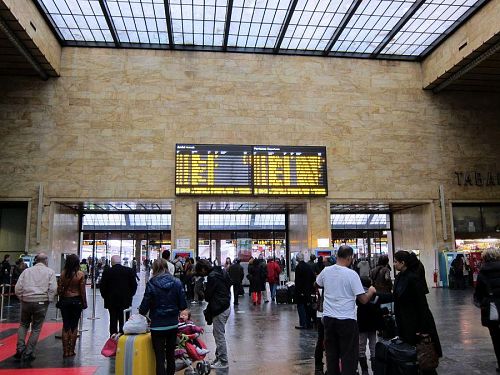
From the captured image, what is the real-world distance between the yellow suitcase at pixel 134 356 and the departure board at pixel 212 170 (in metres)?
13.3

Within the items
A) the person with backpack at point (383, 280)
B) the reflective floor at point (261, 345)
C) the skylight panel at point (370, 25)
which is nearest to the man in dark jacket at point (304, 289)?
Result: the reflective floor at point (261, 345)

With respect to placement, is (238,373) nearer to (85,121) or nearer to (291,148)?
(291,148)

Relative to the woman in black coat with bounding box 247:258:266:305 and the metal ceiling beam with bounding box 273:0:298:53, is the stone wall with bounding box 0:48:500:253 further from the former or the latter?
the woman in black coat with bounding box 247:258:266:305

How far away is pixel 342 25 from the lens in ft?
59.7

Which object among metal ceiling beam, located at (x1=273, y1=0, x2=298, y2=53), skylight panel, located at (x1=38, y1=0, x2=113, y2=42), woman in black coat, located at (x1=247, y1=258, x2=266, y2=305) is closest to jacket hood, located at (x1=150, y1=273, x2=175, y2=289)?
woman in black coat, located at (x1=247, y1=258, x2=266, y2=305)

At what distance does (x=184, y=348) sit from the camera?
6.16m

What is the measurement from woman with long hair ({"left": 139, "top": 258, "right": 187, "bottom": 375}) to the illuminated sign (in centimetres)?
1324

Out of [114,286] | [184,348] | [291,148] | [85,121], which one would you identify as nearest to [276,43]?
[291,148]

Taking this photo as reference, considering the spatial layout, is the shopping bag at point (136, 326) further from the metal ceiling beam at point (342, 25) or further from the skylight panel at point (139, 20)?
the metal ceiling beam at point (342, 25)

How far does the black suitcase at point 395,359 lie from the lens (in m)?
4.25

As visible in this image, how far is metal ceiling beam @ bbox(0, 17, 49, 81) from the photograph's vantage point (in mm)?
14695

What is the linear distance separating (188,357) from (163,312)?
1404 mm

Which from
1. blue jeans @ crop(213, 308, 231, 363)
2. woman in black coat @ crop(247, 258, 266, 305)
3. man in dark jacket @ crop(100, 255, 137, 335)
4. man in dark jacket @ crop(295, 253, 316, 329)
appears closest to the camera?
blue jeans @ crop(213, 308, 231, 363)

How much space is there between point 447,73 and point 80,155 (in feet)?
51.0
